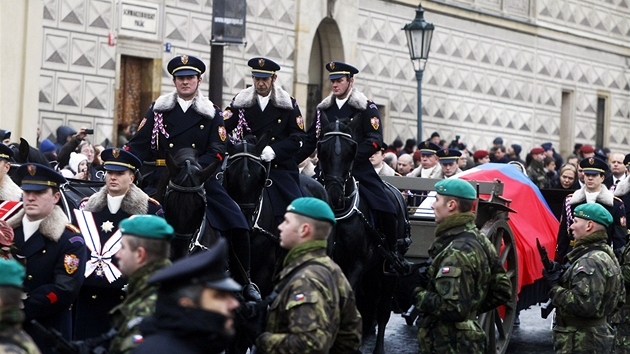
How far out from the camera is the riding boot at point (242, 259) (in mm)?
9938

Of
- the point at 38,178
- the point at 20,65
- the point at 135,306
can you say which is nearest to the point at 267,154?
the point at 38,178

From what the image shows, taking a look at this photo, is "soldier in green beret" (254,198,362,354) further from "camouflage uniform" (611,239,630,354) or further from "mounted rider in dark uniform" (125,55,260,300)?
"camouflage uniform" (611,239,630,354)

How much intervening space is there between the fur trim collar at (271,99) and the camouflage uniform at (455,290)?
3504 mm

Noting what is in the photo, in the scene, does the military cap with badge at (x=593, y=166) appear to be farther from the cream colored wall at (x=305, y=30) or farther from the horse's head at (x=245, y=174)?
the cream colored wall at (x=305, y=30)

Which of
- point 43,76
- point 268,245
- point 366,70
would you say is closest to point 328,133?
point 268,245

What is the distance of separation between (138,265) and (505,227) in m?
7.36

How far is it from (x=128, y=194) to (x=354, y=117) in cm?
382

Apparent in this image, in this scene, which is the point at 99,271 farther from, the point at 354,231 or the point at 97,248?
the point at 354,231

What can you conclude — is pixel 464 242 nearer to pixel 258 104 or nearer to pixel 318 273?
pixel 318 273

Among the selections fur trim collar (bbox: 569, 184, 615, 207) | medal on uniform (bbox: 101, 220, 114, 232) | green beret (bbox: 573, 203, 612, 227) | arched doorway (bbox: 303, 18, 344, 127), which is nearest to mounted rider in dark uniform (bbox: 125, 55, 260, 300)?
medal on uniform (bbox: 101, 220, 114, 232)

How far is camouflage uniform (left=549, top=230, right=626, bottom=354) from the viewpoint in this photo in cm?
898

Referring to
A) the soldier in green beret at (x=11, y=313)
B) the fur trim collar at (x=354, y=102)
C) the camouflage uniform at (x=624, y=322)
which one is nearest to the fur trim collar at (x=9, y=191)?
the fur trim collar at (x=354, y=102)

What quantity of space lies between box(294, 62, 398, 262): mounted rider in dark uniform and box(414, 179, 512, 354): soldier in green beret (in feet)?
12.8

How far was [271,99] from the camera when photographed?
37.3 feet
